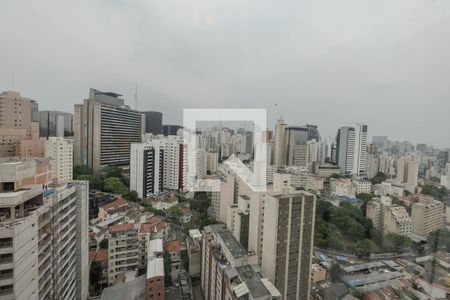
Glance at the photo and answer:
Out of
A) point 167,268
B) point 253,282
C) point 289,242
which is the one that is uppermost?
point 289,242

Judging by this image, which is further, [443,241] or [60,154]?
[60,154]

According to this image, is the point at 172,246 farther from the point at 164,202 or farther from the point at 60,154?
the point at 60,154

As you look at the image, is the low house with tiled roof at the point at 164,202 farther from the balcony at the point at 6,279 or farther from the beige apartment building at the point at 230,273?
the balcony at the point at 6,279

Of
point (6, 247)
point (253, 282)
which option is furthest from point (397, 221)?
point (6, 247)

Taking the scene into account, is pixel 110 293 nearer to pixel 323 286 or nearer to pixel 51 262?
pixel 51 262

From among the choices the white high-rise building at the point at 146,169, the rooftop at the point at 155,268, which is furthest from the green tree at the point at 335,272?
the white high-rise building at the point at 146,169

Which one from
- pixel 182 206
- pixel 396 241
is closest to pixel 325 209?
pixel 396 241

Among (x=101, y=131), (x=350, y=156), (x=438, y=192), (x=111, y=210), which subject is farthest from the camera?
(x=350, y=156)
